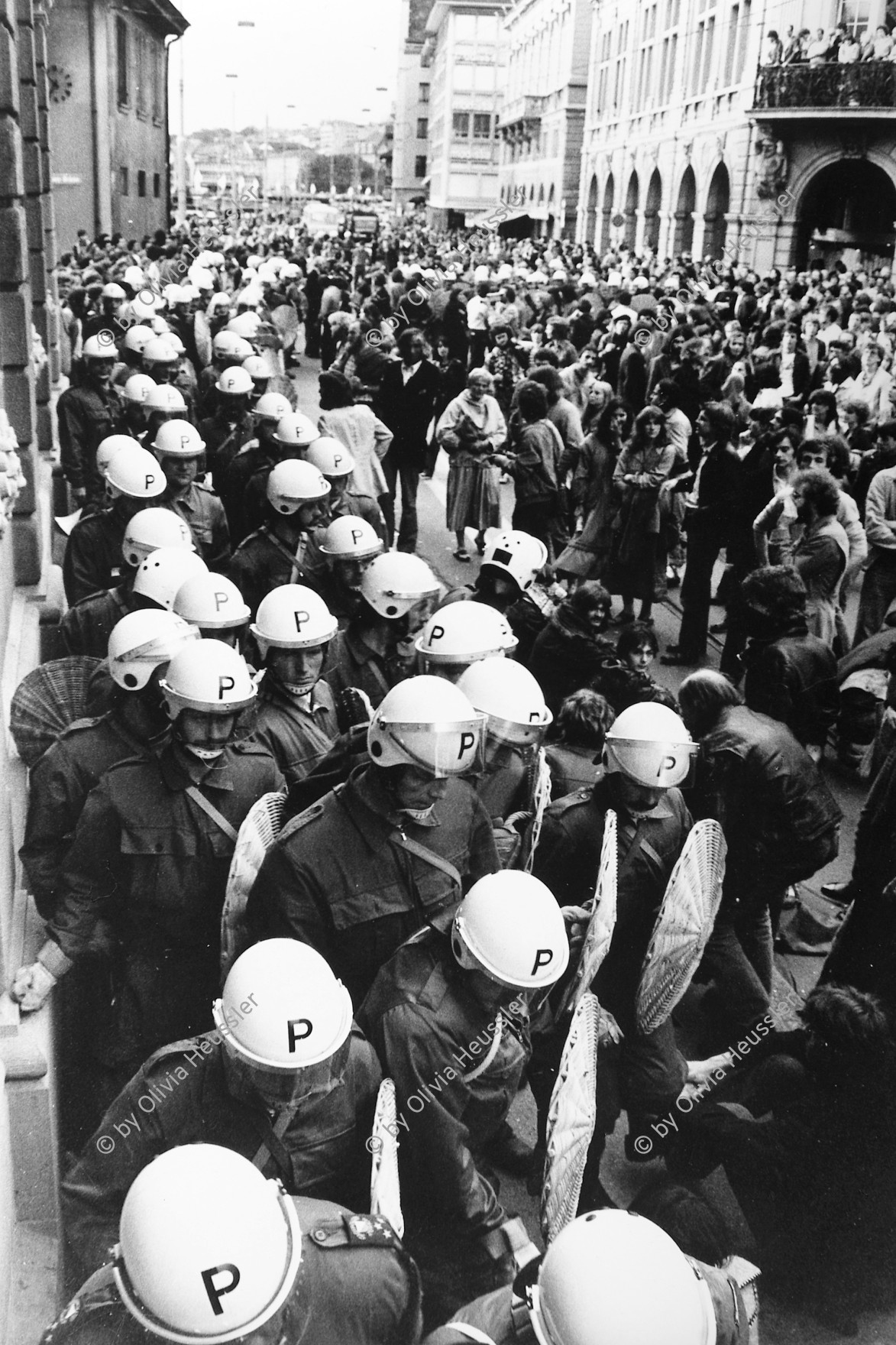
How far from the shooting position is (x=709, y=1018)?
4637mm

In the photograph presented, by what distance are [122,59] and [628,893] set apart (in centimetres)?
3076

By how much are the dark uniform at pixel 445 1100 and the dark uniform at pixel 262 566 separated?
127 inches

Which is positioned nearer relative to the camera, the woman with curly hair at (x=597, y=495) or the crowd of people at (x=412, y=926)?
the crowd of people at (x=412, y=926)

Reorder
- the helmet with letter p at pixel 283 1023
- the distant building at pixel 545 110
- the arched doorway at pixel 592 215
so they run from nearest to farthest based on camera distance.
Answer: the helmet with letter p at pixel 283 1023, the arched doorway at pixel 592 215, the distant building at pixel 545 110

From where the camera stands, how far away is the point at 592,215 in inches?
2147

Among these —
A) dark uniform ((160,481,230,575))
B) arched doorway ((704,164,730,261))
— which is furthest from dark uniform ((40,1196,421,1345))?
arched doorway ((704,164,730,261))

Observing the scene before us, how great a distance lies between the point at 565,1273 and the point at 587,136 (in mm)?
58689

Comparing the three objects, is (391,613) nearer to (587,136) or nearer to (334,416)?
(334,416)

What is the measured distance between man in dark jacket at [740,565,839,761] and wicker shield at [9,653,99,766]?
8.71 ft

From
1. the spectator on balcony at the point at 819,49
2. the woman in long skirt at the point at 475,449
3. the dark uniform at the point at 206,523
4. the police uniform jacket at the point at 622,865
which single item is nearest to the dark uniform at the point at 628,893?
the police uniform jacket at the point at 622,865

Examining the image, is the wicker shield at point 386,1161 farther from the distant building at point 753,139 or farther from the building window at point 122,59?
the distant building at point 753,139

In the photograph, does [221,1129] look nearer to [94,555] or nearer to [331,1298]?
[331,1298]

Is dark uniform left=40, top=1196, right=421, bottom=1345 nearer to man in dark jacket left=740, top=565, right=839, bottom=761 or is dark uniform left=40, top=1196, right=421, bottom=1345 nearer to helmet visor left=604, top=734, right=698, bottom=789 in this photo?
helmet visor left=604, top=734, right=698, bottom=789

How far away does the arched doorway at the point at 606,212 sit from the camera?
168 ft
